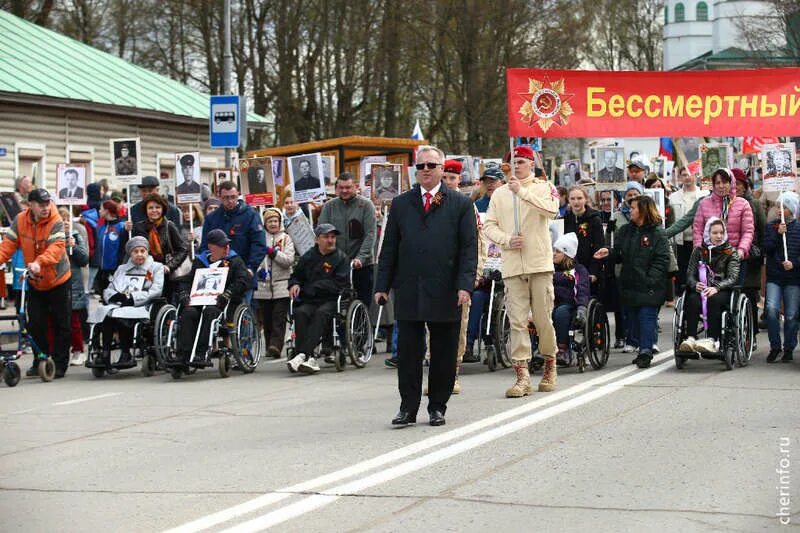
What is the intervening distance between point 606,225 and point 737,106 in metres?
4.02

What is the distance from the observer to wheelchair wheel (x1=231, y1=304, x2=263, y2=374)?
15.1 metres

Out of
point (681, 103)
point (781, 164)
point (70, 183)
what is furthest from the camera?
point (70, 183)

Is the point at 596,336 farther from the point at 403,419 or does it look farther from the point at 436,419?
the point at 403,419

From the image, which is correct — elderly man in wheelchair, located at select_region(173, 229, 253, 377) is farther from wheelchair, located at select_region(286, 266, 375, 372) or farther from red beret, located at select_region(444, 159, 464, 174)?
red beret, located at select_region(444, 159, 464, 174)

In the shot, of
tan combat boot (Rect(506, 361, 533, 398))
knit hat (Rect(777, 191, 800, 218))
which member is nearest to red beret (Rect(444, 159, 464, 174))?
tan combat boot (Rect(506, 361, 533, 398))

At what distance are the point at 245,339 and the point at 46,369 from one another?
2.01m

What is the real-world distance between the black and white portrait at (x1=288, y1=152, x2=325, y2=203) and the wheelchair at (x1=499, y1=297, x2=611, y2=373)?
570 cm

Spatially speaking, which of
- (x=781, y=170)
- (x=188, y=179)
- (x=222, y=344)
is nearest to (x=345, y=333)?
(x=222, y=344)

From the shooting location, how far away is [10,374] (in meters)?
14.5

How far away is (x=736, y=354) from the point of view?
1431cm

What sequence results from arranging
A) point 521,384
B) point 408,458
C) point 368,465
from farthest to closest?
point 521,384
point 408,458
point 368,465

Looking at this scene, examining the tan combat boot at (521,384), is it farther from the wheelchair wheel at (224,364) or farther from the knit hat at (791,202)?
the knit hat at (791,202)

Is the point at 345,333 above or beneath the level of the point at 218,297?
beneath

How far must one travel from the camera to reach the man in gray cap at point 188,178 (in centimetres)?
1977
